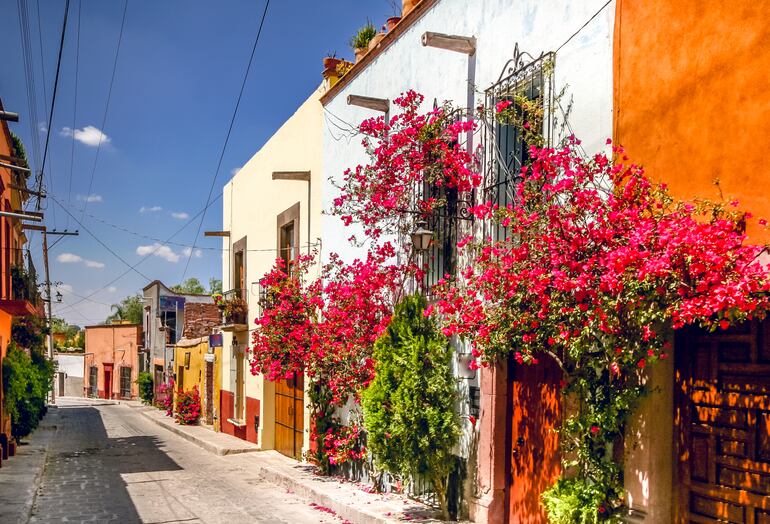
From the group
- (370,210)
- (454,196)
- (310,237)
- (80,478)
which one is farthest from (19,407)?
(454,196)

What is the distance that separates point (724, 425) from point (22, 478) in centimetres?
1181

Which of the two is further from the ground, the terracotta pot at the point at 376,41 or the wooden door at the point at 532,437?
the terracotta pot at the point at 376,41

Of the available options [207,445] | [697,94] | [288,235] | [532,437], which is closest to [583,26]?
[697,94]

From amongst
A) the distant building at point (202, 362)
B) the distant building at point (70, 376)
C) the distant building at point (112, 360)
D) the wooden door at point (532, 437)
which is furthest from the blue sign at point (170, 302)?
the wooden door at point (532, 437)

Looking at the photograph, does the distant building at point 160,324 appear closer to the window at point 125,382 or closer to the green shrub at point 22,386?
the window at point 125,382

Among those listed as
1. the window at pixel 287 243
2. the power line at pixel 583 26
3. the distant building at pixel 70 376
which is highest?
the power line at pixel 583 26

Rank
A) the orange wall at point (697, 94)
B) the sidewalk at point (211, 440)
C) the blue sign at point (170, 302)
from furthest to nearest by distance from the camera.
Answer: the blue sign at point (170, 302) → the sidewalk at point (211, 440) → the orange wall at point (697, 94)

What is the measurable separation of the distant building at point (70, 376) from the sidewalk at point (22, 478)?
115 ft

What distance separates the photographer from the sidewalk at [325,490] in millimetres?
9164

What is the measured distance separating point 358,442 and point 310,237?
4632 mm

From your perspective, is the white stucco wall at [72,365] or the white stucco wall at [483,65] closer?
the white stucco wall at [483,65]

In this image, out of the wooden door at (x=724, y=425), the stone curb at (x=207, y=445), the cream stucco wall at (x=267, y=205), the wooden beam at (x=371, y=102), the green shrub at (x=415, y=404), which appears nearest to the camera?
the wooden door at (x=724, y=425)

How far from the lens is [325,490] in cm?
1112

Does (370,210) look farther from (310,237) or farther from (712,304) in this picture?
(712,304)
